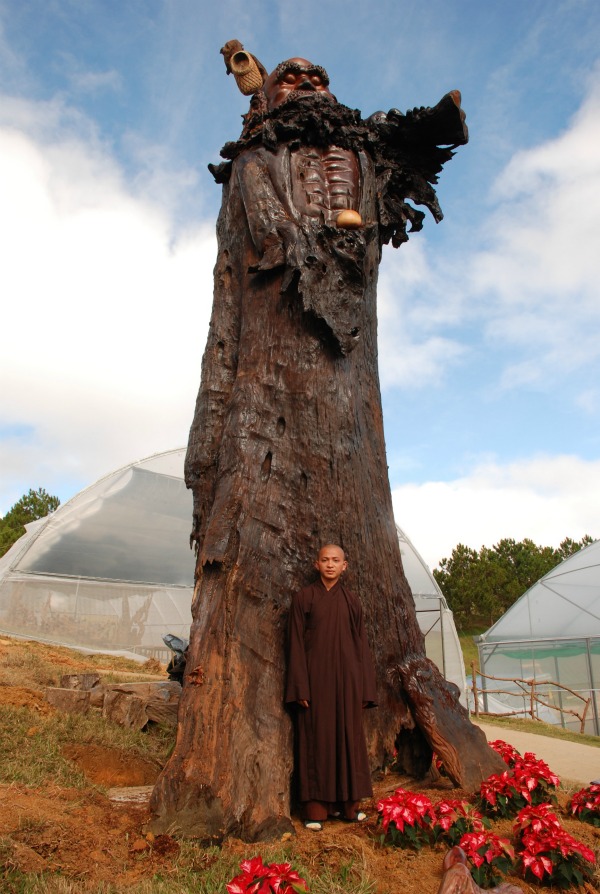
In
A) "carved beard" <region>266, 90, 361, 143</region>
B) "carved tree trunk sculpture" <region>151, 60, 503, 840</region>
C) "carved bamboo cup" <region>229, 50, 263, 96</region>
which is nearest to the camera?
"carved tree trunk sculpture" <region>151, 60, 503, 840</region>

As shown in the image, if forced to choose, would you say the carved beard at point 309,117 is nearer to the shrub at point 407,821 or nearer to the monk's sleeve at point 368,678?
the monk's sleeve at point 368,678

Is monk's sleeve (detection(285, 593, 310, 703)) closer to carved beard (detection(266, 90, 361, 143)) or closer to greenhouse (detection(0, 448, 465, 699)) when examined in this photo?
carved beard (detection(266, 90, 361, 143))

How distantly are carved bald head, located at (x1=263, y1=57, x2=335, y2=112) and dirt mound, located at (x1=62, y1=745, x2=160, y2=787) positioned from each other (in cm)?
470

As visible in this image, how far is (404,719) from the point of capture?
367 cm

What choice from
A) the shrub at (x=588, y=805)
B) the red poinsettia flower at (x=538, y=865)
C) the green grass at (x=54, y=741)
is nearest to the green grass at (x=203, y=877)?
the red poinsettia flower at (x=538, y=865)

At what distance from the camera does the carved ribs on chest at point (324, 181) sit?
15.0ft

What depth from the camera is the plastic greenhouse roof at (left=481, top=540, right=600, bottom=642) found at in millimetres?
15883

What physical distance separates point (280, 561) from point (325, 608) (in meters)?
0.37

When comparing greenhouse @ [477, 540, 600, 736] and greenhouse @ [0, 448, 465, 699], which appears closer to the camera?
greenhouse @ [477, 540, 600, 736]

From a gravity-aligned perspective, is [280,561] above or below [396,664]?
above

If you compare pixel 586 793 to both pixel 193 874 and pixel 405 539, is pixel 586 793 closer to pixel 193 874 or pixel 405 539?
pixel 193 874

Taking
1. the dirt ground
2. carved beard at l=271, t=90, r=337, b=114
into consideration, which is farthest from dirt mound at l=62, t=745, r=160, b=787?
carved beard at l=271, t=90, r=337, b=114

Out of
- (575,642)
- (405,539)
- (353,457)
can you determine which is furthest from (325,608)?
(405,539)

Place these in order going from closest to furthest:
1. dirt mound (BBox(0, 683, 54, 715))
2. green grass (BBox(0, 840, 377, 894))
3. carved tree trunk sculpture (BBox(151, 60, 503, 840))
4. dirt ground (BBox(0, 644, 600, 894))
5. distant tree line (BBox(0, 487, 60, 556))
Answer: green grass (BBox(0, 840, 377, 894))
dirt ground (BBox(0, 644, 600, 894))
carved tree trunk sculpture (BBox(151, 60, 503, 840))
dirt mound (BBox(0, 683, 54, 715))
distant tree line (BBox(0, 487, 60, 556))
